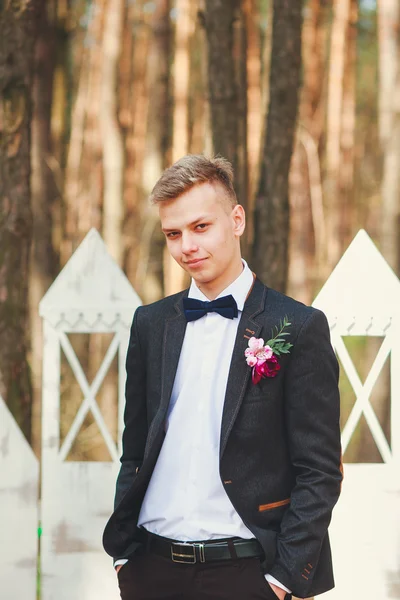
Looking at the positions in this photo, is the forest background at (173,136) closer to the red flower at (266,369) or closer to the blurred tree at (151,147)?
the blurred tree at (151,147)

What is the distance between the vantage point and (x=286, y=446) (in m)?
1.59

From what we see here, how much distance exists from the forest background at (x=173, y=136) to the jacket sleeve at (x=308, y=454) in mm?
1330

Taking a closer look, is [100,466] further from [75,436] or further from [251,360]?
[251,360]

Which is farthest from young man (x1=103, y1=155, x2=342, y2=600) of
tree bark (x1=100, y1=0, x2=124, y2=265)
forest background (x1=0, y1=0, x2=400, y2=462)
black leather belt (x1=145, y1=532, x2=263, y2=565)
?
tree bark (x1=100, y1=0, x2=124, y2=265)

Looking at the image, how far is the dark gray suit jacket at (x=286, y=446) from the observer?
153 centimetres

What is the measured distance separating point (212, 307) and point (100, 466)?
4.80 feet

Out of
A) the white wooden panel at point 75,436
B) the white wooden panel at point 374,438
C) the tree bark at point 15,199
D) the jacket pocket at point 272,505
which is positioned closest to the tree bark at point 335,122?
the white wooden panel at point 374,438

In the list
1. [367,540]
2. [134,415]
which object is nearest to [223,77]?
[134,415]

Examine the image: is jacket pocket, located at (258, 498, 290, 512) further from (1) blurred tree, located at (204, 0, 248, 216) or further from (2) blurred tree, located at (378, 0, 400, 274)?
(1) blurred tree, located at (204, 0, 248, 216)

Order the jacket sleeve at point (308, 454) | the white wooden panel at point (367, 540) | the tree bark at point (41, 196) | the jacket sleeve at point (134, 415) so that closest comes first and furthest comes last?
the jacket sleeve at point (308, 454) → the jacket sleeve at point (134, 415) → the white wooden panel at point (367, 540) → the tree bark at point (41, 196)

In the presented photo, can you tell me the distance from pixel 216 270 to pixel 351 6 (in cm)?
178

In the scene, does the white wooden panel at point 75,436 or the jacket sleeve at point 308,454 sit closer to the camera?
the jacket sleeve at point 308,454

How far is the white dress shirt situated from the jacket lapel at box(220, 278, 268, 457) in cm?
4

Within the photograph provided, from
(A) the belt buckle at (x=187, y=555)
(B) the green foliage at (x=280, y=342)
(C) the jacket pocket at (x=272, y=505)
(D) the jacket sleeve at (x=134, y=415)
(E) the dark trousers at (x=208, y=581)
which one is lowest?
(E) the dark trousers at (x=208, y=581)
